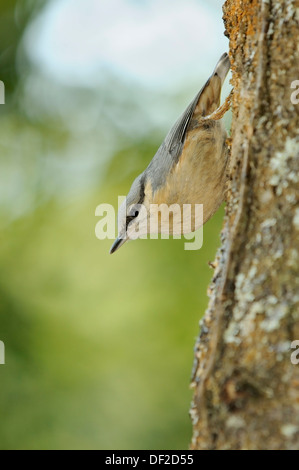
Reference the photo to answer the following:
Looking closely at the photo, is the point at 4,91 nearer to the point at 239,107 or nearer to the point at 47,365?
the point at 47,365

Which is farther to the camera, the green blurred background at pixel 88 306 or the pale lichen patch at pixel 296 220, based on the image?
the green blurred background at pixel 88 306

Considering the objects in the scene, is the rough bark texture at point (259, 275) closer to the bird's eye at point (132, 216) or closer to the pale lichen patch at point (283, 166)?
the pale lichen patch at point (283, 166)

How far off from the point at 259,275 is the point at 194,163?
75.2 inches

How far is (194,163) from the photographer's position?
3.24 meters

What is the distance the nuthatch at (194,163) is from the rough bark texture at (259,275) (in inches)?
54.1

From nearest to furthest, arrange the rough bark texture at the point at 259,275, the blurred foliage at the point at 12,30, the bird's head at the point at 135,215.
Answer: the rough bark texture at the point at 259,275 < the bird's head at the point at 135,215 < the blurred foliage at the point at 12,30

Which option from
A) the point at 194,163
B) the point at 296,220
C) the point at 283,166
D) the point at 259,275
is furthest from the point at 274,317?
the point at 194,163

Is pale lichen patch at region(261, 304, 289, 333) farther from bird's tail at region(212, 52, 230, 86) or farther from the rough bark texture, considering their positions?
bird's tail at region(212, 52, 230, 86)

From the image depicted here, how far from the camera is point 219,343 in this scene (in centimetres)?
139

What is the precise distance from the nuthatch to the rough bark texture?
1.37 meters

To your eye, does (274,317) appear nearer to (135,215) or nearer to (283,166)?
(283,166)

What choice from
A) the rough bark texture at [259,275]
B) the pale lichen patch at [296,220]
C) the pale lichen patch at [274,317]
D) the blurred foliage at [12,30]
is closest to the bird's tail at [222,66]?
the rough bark texture at [259,275]

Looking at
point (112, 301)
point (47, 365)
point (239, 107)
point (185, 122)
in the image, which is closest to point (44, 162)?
point (112, 301)

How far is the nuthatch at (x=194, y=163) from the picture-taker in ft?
10.4
